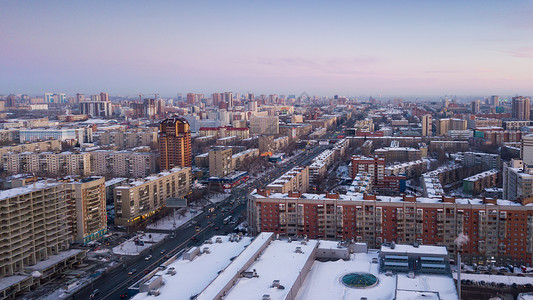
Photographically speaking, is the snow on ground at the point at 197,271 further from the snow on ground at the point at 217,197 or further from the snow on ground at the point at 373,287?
the snow on ground at the point at 217,197

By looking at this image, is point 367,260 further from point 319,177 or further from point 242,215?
point 319,177

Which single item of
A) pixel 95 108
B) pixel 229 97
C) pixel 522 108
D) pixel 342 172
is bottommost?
pixel 342 172

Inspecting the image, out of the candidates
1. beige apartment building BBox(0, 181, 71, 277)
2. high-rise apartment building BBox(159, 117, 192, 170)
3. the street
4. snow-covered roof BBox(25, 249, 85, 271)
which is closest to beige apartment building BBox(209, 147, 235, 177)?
high-rise apartment building BBox(159, 117, 192, 170)

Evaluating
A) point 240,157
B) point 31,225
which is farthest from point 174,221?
point 240,157

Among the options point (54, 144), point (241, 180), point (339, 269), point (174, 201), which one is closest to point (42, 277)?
point (174, 201)

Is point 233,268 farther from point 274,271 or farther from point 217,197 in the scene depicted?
point 217,197

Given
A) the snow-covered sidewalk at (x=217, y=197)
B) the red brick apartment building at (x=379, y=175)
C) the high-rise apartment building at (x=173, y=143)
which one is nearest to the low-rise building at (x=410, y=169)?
the red brick apartment building at (x=379, y=175)
